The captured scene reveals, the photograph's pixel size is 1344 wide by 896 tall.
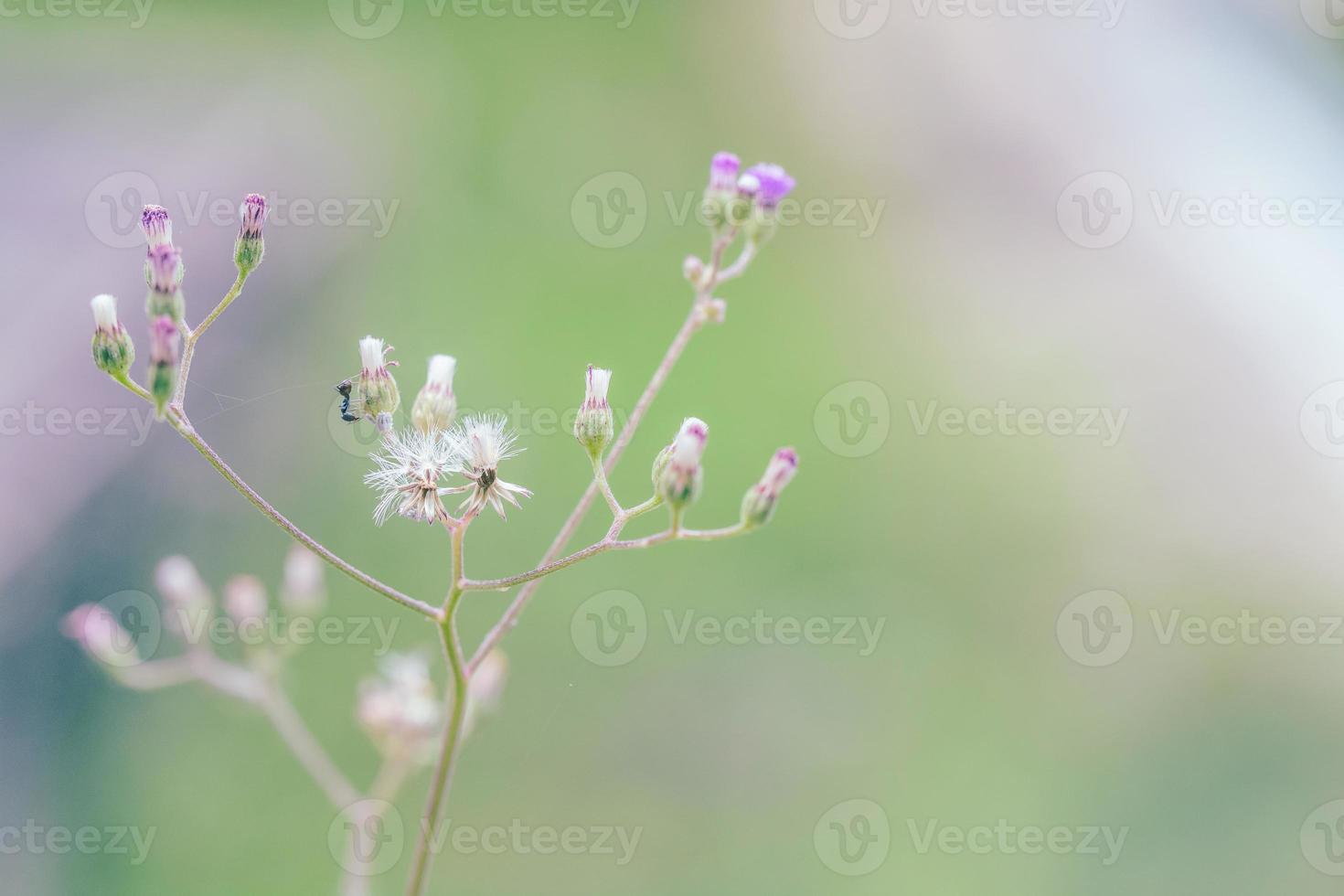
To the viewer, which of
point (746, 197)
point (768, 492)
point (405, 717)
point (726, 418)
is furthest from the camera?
point (726, 418)

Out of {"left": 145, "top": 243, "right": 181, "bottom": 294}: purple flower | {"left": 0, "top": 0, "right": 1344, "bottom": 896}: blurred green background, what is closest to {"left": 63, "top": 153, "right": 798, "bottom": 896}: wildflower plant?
{"left": 145, "top": 243, "right": 181, "bottom": 294}: purple flower

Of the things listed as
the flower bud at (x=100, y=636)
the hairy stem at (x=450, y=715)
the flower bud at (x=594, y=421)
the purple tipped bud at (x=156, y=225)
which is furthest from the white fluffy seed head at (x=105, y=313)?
the flower bud at (x=100, y=636)

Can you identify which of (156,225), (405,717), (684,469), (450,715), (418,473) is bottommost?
(405,717)

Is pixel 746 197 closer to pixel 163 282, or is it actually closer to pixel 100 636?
pixel 163 282

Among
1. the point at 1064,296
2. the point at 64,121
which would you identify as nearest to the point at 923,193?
the point at 1064,296

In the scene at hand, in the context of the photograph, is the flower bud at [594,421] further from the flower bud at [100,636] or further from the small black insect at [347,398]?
the flower bud at [100,636]

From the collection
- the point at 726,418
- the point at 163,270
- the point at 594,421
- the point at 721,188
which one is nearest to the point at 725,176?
the point at 721,188

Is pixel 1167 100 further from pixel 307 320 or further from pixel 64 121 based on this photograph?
pixel 64 121
